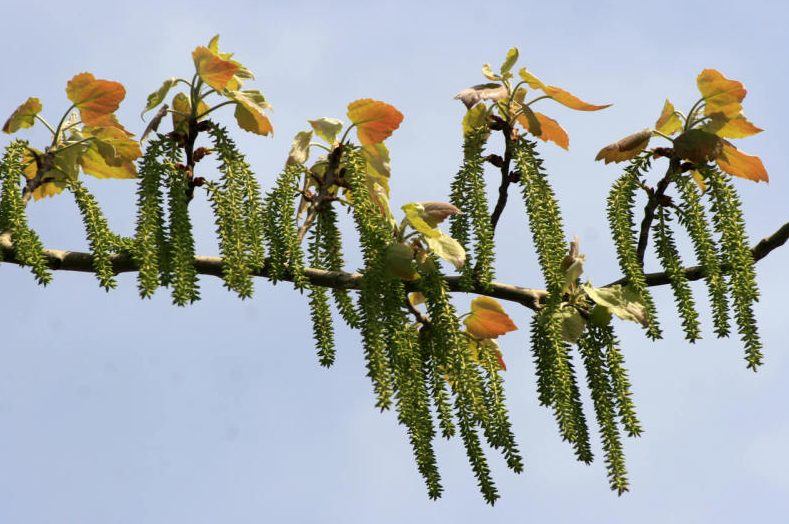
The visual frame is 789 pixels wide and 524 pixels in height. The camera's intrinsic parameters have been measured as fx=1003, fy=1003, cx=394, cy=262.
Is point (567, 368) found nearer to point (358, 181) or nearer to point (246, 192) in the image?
point (358, 181)

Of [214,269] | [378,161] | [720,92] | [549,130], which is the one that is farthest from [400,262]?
[720,92]

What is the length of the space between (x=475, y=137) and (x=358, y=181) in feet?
1.58

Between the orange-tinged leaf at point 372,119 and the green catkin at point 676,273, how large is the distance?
1.00 metres

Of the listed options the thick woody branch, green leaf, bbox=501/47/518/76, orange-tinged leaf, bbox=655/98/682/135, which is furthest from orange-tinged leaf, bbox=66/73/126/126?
orange-tinged leaf, bbox=655/98/682/135

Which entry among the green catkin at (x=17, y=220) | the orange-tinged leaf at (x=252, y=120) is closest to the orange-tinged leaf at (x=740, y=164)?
the orange-tinged leaf at (x=252, y=120)

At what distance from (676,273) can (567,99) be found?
0.73 meters

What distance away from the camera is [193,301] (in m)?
3.02

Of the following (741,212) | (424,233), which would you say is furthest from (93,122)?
(741,212)

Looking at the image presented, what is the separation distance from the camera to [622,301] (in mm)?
3484

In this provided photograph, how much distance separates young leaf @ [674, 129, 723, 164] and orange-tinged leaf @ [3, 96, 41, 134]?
2278 millimetres

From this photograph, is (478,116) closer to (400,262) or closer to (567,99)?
(567,99)

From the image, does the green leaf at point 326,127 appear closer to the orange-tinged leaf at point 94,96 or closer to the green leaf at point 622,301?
the orange-tinged leaf at point 94,96

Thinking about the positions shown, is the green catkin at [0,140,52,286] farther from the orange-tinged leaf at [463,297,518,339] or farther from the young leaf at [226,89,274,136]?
the orange-tinged leaf at [463,297,518,339]

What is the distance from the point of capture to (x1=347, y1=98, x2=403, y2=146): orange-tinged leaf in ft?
11.5
